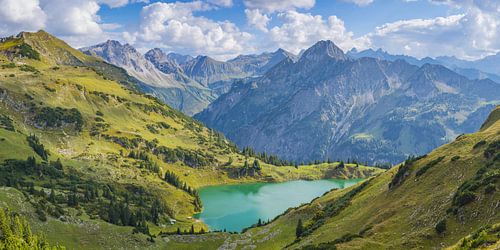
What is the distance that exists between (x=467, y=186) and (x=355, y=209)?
3533 cm

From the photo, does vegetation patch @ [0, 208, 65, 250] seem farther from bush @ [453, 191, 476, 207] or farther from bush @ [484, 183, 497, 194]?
bush @ [484, 183, 497, 194]

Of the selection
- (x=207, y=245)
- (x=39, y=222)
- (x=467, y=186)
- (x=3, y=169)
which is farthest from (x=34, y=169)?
(x=467, y=186)

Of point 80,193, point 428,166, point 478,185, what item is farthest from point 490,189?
point 80,193

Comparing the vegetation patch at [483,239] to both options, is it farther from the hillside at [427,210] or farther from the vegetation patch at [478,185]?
the vegetation patch at [478,185]

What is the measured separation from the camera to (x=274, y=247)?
99562 mm

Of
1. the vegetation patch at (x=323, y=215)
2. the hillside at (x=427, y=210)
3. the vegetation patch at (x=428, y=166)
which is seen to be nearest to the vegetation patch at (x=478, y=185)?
the hillside at (x=427, y=210)

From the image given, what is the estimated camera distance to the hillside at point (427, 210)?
166 ft

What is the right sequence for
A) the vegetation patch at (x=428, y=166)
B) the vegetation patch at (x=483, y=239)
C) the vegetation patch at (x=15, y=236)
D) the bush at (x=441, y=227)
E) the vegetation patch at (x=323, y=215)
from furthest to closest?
the vegetation patch at (x=323, y=215), the vegetation patch at (x=428, y=166), the vegetation patch at (x=15, y=236), the bush at (x=441, y=227), the vegetation patch at (x=483, y=239)

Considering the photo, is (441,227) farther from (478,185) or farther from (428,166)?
(428,166)

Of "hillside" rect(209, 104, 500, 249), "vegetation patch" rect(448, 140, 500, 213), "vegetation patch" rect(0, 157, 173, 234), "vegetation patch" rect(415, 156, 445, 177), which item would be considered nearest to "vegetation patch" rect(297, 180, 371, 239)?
"hillside" rect(209, 104, 500, 249)

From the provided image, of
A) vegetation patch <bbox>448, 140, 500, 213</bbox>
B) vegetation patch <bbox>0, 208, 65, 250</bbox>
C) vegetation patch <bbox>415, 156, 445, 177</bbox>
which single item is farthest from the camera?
vegetation patch <bbox>415, 156, 445, 177</bbox>

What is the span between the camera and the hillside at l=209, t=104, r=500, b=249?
5059cm

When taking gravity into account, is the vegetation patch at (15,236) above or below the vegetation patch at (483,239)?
above

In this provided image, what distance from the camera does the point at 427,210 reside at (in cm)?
6062
